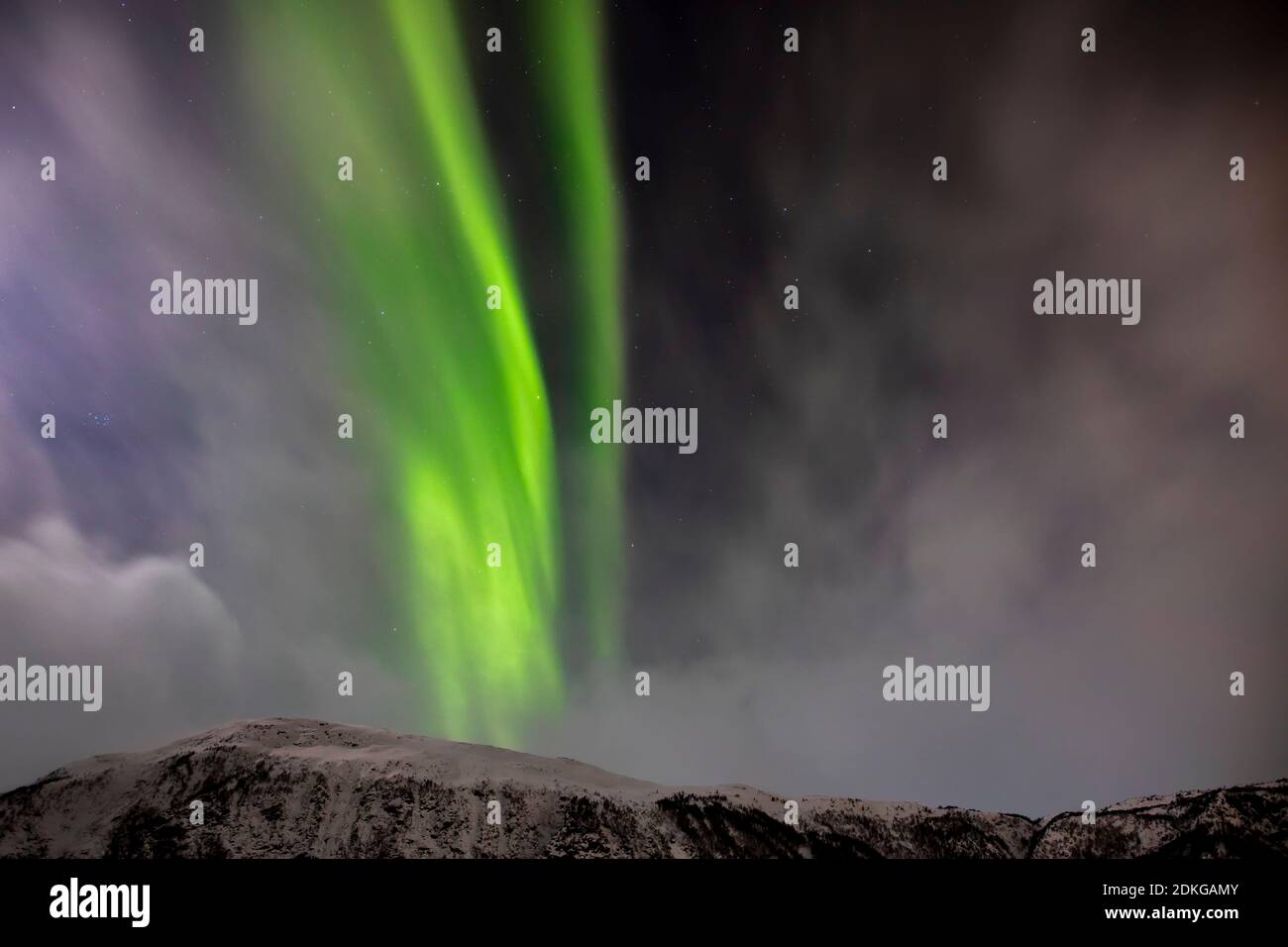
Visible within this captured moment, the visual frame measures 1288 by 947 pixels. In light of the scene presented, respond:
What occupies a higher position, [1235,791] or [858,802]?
[1235,791]

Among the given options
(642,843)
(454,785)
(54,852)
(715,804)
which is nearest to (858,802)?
(715,804)

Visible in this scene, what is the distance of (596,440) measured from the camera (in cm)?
2120

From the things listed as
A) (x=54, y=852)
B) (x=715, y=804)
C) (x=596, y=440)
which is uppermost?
(x=596, y=440)
